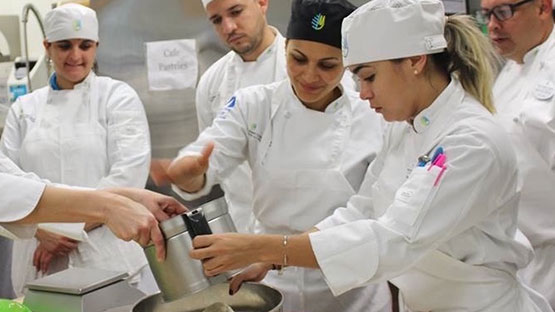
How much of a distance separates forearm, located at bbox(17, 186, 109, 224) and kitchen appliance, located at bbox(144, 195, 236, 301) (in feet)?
0.74

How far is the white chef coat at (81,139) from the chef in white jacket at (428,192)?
1.20 meters

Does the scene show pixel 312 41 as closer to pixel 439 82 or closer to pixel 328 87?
pixel 328 87

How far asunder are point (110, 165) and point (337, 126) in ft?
3.59

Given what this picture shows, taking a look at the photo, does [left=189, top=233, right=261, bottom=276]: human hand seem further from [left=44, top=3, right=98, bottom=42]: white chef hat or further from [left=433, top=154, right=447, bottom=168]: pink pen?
[left=44, top=3, right=98, bottom=42]: white chef hat

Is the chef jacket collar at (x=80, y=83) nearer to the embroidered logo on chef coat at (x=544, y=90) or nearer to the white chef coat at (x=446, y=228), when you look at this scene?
the white chef coat at (x=446, y=228)

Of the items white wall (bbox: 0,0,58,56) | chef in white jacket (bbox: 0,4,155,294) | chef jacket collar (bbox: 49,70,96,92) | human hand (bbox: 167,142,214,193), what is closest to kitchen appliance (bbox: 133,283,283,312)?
human hand (bbox: 167,142,214,193)

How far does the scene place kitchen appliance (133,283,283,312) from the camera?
1.32 m

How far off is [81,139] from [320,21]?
3.98 ft

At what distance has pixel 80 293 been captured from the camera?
1.45 m

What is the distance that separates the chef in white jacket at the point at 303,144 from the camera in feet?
5.54

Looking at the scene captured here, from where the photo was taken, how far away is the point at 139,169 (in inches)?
96.7

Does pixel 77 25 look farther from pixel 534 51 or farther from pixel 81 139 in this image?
pixel 534 51

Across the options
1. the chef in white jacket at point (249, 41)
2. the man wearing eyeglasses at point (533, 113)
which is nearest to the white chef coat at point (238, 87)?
the chef in white jacket at point (249, 41)

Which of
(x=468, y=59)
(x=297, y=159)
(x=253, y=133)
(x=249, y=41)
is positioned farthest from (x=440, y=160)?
(x=249, y=41)
